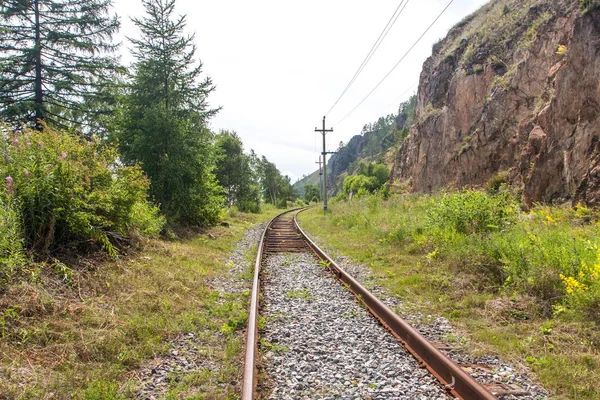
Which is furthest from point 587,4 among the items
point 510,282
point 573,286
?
point 573,286

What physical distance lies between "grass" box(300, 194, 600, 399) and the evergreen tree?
7.21m

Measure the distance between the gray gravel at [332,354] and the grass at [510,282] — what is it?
0.96m

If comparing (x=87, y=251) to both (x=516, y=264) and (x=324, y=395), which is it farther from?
(x=516, y=264)

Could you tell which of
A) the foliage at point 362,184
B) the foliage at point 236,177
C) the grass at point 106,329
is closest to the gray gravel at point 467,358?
the grass at point 106,329

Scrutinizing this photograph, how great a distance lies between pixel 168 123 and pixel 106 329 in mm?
9928

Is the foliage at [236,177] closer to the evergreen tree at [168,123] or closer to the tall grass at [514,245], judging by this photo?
the evergreen tree at [168,123]

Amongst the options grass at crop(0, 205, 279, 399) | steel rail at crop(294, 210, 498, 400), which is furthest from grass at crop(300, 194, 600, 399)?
grass at crop(0, 205, 279, 399)

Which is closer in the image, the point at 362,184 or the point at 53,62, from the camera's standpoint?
the point at 53,62

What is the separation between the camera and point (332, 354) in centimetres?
404

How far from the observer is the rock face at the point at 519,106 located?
10.2 m

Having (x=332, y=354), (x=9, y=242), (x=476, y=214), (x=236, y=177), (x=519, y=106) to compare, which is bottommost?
(x=332, y=354)

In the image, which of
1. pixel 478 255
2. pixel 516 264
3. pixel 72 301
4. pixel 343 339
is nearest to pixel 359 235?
pixel 478 255

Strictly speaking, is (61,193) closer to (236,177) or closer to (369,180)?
(236,177)

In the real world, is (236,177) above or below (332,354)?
above
